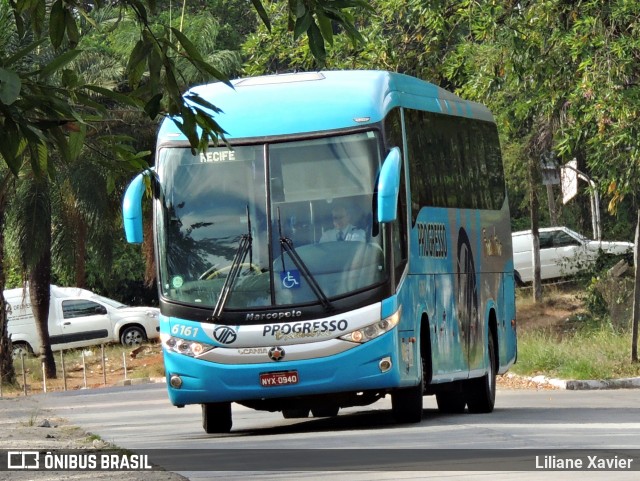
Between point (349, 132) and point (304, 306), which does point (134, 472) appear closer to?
point (304, 306)

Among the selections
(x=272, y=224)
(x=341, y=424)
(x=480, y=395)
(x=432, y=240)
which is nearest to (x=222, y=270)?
(x=272, y=224)

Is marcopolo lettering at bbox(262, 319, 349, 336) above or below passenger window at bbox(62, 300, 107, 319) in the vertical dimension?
A: above

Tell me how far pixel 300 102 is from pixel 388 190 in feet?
4.90

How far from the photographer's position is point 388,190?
14.3 meters

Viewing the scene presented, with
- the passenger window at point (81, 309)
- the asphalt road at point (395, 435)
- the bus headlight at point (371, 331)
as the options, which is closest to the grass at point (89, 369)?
the passenger window at point (81, 309)

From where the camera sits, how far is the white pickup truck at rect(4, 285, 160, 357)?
41719 mm

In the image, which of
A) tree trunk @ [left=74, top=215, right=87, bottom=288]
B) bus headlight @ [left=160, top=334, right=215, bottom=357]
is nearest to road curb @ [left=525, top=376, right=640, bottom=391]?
bus headlight @ [left=160, top=334, right=215, bottom=357]

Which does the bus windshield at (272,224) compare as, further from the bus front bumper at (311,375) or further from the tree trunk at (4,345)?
the tree trunk at (4,345)

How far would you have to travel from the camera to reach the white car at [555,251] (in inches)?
1599

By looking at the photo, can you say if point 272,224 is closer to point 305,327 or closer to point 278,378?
point 305,327

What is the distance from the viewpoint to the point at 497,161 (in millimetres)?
20547

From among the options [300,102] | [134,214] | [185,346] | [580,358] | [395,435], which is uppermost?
[300,102]

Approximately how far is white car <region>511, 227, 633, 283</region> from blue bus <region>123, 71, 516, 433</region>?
25262 millimetres

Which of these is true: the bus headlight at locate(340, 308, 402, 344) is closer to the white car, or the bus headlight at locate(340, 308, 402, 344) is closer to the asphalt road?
the asphalt road
